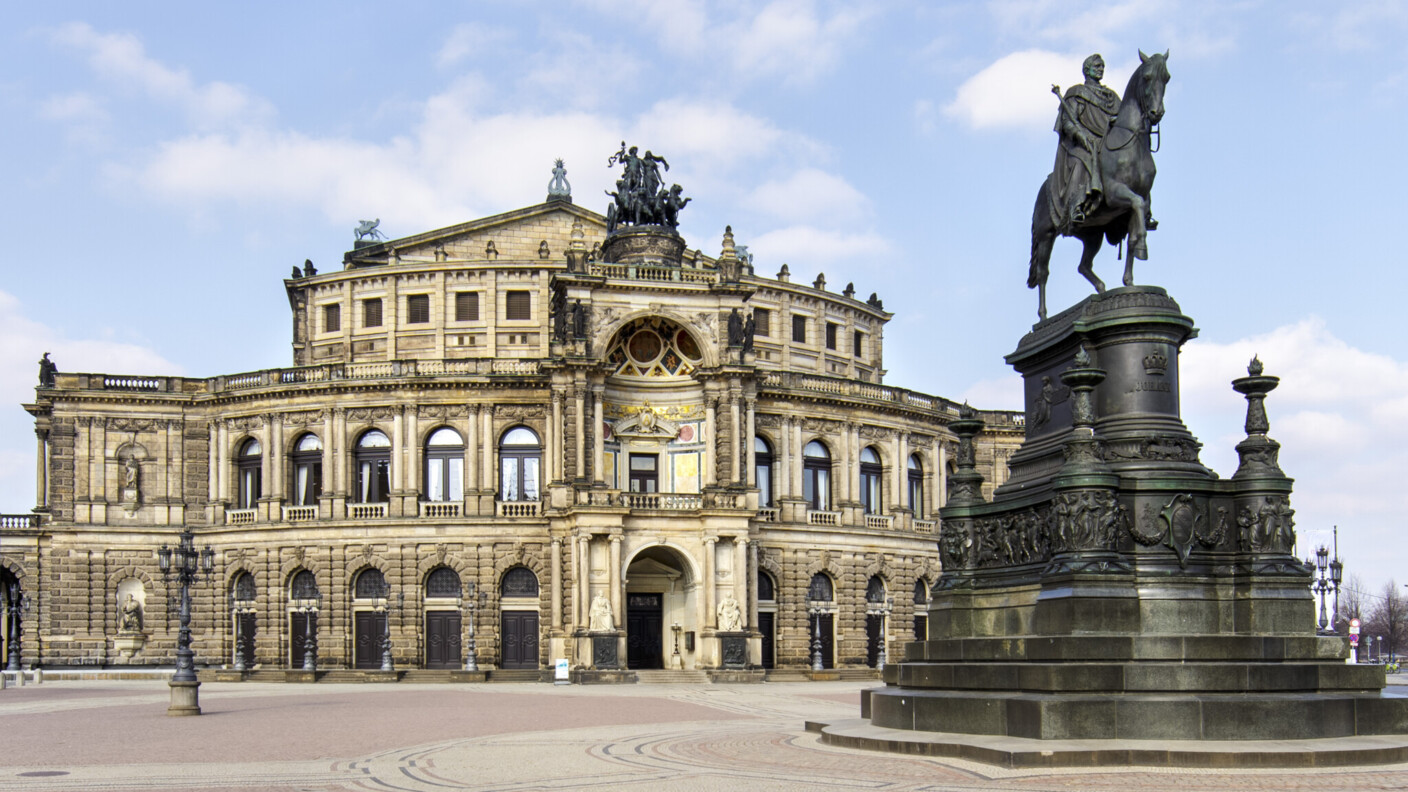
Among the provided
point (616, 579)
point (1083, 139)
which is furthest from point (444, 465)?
point (1083, 139)

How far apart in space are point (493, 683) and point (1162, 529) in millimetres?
42659

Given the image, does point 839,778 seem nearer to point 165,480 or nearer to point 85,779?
point 85,779

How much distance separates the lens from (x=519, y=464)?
210 feet

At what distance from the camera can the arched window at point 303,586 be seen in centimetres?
6394

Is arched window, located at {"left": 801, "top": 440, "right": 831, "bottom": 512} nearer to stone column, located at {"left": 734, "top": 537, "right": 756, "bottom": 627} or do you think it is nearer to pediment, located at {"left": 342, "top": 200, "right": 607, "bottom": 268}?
stone column, located at {"left": 734, "top": 537, "right": 756, "bottom": 627}

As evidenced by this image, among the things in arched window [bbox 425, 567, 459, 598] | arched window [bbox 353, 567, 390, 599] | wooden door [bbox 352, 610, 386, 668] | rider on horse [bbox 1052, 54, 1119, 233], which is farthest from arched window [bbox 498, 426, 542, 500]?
rider on horse [bbox 1052, 54, 1119, 233]

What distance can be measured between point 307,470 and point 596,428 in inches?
587

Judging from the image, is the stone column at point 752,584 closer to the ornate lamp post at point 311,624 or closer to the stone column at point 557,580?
the stone column at point 557,580

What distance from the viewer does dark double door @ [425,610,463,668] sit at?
6178 centimetres

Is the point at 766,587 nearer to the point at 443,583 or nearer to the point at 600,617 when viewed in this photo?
the point at 600,617

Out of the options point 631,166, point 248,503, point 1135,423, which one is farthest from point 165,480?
point 1135,423

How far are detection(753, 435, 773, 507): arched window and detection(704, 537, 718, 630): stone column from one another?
719 centimetres

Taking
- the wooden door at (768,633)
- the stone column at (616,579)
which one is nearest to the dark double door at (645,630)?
the stone column at (616,579)

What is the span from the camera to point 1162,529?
17.9 metres
